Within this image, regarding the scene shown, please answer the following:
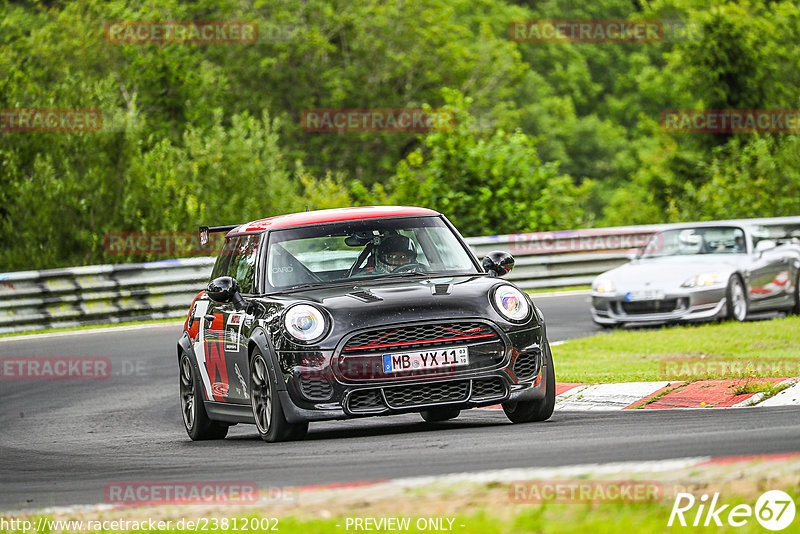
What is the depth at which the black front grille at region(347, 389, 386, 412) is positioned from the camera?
28.6ft

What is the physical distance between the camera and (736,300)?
17328mm

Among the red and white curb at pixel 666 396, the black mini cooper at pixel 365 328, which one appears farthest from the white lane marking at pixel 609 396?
the black mini cooper at pixel 365 328

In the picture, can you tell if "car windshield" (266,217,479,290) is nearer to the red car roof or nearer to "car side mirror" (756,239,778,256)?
the red car roof

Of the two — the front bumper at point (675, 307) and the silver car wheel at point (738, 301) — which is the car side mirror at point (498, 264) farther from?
the silver car wheel at point (738, 301)

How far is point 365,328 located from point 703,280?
9.24m

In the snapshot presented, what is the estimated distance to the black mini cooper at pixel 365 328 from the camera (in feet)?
28.5

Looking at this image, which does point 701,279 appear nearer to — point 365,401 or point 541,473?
point 365,401

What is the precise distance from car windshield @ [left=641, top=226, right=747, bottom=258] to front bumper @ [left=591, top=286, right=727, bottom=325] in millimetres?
1332

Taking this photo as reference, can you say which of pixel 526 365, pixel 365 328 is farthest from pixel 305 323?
pixel 526 365

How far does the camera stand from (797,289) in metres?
18.4

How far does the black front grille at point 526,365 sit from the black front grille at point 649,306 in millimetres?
8175

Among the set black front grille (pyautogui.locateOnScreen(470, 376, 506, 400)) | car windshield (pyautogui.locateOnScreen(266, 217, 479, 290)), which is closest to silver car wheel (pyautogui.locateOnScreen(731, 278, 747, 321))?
car windshield (pyautogui.locateOnScreen(266, 217, 479, 290))

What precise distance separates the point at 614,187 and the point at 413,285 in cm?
6991

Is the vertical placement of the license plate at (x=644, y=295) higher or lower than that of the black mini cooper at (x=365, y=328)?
lower
